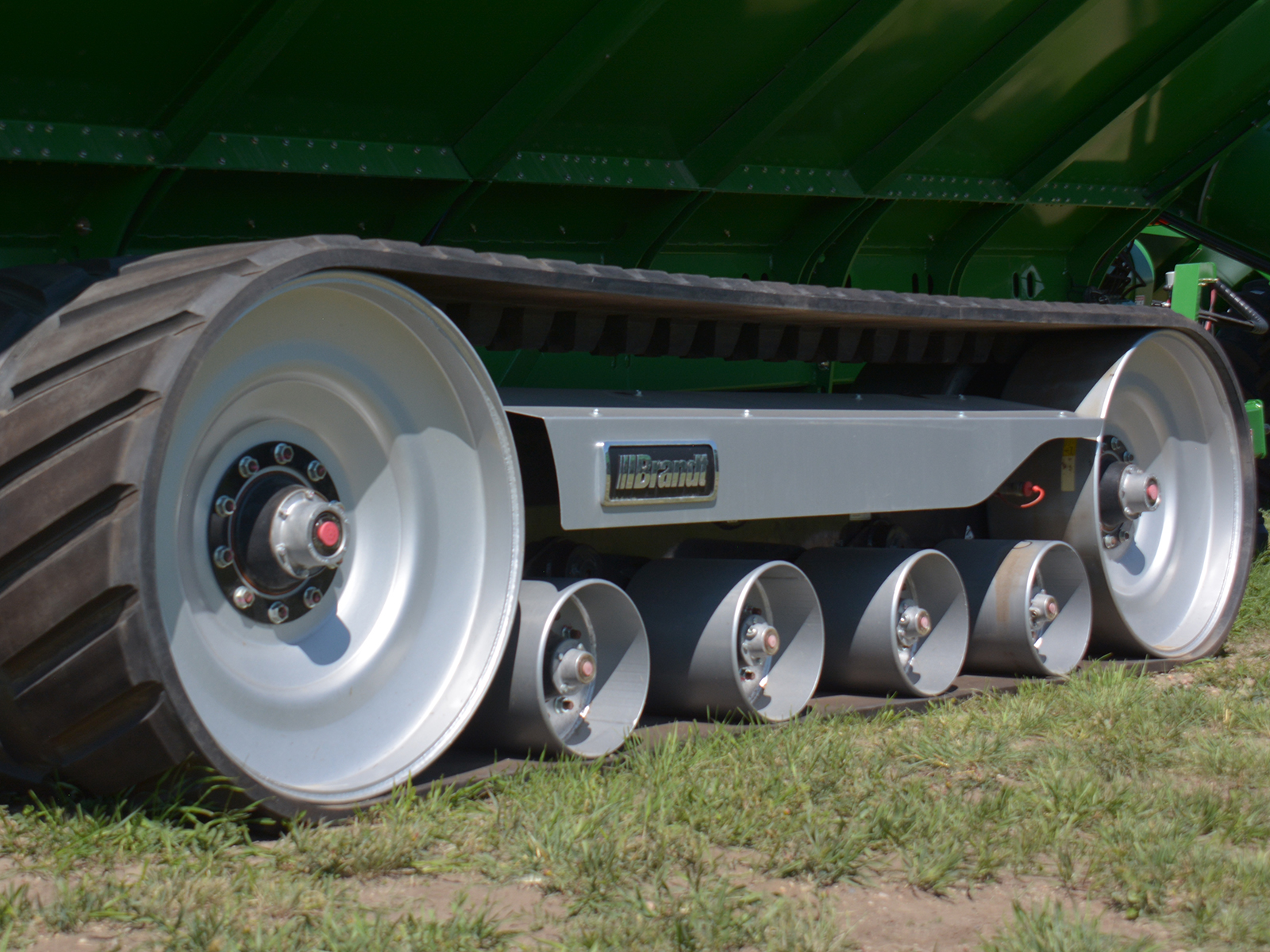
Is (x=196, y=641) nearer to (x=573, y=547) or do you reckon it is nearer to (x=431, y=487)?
(x=431, y=487)

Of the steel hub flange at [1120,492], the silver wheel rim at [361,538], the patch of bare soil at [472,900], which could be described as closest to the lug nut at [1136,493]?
the steel hub flange at [1120,492]

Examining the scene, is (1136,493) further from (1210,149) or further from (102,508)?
(102,508)

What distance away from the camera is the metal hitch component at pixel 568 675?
2.97 metres

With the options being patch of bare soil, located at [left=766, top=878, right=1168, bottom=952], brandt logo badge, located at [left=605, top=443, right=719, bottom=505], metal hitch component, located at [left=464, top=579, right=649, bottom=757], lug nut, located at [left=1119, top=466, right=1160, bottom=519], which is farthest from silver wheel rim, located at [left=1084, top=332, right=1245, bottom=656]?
patch of bare soil, located at [left=766, top=878, right=1168, bottom=952]

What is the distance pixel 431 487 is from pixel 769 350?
1.28 metres

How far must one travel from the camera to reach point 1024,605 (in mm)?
4305

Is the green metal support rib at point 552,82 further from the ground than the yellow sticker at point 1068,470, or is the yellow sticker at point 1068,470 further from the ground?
the green metal support rib at point 552,82

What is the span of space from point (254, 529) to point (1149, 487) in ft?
10.9

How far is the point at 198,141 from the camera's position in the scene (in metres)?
2.89

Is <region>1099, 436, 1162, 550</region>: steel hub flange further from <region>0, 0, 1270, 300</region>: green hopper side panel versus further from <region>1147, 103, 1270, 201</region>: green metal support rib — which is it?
<region>1147, 103, 1270, 201</region>: green metal support rib

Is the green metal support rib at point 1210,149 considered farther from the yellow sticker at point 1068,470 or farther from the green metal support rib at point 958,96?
the yellow sticker at point 1068,470

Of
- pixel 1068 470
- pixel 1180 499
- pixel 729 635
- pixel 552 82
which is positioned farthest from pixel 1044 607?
pixel 552 82

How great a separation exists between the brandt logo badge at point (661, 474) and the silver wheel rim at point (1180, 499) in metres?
2.15

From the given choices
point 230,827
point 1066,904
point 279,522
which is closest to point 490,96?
point 279,522
